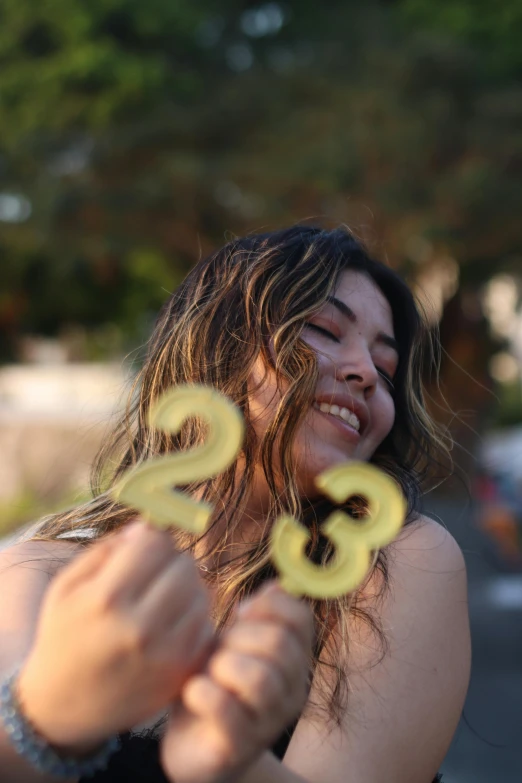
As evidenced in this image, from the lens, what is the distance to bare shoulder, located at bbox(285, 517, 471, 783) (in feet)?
4.77

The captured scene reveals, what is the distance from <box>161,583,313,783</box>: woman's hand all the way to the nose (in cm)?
75

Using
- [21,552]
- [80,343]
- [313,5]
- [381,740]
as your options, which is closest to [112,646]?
[381,740]

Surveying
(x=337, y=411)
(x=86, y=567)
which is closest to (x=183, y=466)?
(x=86, y=567)

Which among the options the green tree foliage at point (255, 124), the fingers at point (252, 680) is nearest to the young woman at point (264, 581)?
the fingers at point (252, 680)

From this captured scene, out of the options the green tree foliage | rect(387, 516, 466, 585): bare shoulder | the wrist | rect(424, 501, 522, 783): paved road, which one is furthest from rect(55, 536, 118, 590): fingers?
the green tree foliage

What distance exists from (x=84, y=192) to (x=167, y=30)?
2.23 m

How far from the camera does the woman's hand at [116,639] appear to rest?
3.27 ft

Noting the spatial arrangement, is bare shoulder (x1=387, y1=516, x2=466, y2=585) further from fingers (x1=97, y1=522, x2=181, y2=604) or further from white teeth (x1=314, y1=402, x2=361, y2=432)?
fingers (x1=97, y1=522, x2=181, y2=604)

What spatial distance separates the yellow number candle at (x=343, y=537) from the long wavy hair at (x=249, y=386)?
49 cm

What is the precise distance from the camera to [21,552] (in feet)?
5.65

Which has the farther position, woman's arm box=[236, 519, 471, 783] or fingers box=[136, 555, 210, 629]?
woman's arm box=[236, 519, 471, 783]

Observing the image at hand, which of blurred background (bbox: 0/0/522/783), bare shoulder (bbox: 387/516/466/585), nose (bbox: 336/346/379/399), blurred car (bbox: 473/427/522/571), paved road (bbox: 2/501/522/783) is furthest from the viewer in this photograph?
blurred background (bbox: 0/0/522/783)

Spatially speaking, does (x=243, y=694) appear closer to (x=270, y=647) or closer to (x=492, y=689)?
(x=270, y=647)

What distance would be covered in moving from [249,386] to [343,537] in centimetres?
71
